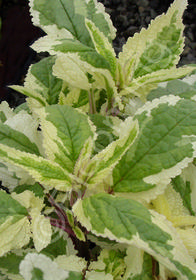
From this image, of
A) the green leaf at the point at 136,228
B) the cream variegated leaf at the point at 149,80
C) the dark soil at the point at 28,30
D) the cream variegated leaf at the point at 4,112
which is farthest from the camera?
the dark soil at the point at 28,30

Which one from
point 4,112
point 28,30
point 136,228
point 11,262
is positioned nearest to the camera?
point 136,228

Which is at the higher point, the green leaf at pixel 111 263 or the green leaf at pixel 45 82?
the green leaf at pixel 45 82

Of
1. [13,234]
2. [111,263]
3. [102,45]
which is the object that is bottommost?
[111,263]

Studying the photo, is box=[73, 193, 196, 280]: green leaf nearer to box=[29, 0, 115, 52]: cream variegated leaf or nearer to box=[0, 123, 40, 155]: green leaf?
box=[0, 123, 40, 155]: green leaf

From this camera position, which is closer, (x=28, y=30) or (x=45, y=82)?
(x=45, y=82)

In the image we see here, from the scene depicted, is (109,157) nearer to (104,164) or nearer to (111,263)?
(104,164)

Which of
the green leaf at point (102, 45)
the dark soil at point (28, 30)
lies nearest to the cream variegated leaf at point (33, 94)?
the green leaf at point (102, 45)

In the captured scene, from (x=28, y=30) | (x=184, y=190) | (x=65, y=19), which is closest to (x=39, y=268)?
(x=184, y=190)

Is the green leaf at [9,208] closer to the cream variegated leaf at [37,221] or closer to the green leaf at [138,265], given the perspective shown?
the cream variegated leaf at [37,221]
